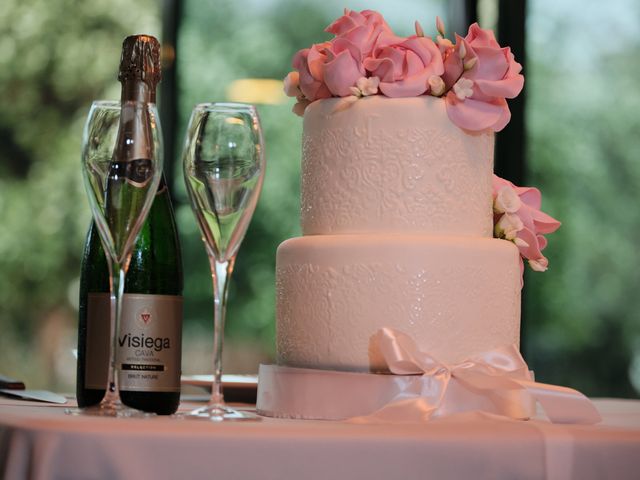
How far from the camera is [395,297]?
1161mm

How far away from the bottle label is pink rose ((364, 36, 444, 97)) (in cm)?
33

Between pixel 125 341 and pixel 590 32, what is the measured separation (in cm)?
378

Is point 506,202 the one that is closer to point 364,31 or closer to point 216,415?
point 364,31

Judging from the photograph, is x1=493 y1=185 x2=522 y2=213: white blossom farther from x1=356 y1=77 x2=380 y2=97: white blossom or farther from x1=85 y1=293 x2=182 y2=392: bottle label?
x1=85 y1=293 x2=182 y2=392: bottle label

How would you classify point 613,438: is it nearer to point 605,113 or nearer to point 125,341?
point 125,341

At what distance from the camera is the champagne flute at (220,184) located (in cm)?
99

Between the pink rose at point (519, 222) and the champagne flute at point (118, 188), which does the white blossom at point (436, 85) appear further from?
the champagne flute at point (118, 188)

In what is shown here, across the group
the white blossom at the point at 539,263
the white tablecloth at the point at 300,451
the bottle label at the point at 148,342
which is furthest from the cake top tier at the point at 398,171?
the white tablecloth at the point at 300,451

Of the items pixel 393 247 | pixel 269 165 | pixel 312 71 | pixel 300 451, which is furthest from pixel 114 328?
pixel 269 165

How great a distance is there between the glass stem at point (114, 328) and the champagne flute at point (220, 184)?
0.08 metres

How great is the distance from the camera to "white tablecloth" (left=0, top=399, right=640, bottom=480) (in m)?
0.82

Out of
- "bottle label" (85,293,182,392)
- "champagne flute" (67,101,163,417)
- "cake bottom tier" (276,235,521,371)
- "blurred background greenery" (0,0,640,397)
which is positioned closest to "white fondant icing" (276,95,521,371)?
"cake bottom tier" (276,235,521,371)

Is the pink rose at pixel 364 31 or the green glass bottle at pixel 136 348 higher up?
the pink rose at pixel 364 31

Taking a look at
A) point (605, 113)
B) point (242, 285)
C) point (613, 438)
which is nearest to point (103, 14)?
point (242, 285)
